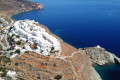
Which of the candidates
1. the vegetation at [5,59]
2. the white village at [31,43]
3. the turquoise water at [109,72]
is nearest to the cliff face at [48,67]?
the vegetation at [5,59]

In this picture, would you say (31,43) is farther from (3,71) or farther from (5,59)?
(3,71)

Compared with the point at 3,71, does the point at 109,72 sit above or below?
below

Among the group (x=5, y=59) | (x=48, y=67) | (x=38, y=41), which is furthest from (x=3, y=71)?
(x=38, y=41)

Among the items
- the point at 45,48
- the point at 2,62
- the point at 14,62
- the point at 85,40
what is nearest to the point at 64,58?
the point at 45,48

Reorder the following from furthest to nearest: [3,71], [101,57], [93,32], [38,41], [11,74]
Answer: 1. [93,32]
2. [101,57]
3. [38,41]
4. [3,71]
5. [11,74]

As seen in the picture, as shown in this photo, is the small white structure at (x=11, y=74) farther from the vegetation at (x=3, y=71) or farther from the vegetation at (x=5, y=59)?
the vegetation at (x=5, y=59)

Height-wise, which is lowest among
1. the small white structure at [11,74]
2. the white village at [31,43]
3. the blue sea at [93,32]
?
the small white structure at [11,74]

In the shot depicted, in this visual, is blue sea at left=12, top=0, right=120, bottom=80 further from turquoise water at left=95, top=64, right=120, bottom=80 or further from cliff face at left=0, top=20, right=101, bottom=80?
cliff face at left=0, top=20, right=101, bottom=80

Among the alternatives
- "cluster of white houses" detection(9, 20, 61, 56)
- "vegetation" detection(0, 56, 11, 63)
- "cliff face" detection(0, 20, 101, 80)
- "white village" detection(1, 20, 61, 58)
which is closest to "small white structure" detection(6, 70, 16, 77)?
"cliff face" detection(0, 20, 101, 80)
